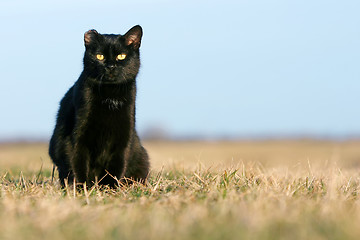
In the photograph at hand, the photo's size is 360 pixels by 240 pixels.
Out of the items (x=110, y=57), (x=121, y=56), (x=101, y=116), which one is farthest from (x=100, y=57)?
(x=101, y=116)

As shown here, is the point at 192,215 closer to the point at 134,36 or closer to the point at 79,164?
the point at 79,164

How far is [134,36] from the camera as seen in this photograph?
17.4 ft

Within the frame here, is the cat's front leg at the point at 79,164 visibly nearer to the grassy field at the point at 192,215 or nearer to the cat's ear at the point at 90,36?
the grassy field at the point at 192,215

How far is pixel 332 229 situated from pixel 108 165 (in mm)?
3017

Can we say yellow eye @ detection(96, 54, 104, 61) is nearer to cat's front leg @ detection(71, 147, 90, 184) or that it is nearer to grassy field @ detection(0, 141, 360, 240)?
cat's front leg @ detection(71, 147, 90, 184)

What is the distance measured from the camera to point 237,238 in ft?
7.46

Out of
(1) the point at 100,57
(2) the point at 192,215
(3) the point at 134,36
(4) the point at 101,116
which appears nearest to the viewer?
(2) the point at 192,215

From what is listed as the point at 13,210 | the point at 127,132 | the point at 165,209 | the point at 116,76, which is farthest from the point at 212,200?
the point at 116,76

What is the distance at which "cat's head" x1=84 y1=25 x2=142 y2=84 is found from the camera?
499cm

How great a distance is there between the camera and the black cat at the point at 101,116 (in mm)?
4855

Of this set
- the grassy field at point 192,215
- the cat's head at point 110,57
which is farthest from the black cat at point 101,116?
the grassy field at point 192,215

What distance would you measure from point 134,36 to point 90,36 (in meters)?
0.54

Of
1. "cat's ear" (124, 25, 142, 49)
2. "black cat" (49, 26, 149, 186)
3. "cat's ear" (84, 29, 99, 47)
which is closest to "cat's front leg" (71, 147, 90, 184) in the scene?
"black cat" (49, 26, 149, 186)

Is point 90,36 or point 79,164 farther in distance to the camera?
point 90,36
